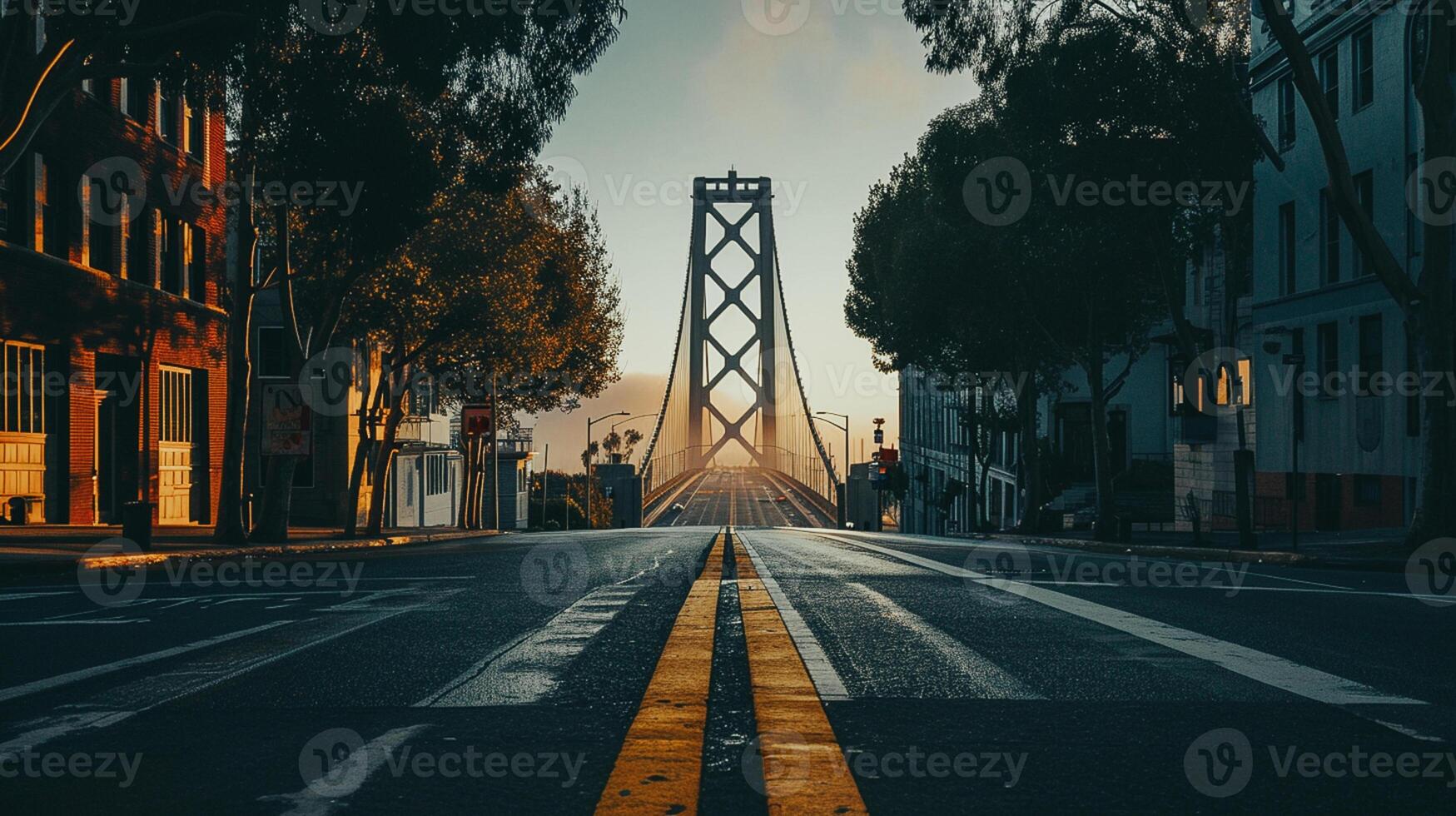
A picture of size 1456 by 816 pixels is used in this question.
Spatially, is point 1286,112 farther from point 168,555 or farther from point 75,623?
point 75,623

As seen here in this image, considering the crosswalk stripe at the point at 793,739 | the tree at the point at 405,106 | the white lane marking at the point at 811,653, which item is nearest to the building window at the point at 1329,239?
the tree at the point at 405,106

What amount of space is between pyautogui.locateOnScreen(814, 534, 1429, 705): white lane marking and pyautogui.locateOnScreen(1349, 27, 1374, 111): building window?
23975 millimetres

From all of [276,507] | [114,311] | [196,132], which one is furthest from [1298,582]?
[196,132]

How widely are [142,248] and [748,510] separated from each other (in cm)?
7860

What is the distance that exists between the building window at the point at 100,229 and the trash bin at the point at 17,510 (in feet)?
17.7

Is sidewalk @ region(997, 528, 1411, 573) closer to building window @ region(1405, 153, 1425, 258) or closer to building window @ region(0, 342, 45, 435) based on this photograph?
building window @ region(1405, 153, 1425, 258)

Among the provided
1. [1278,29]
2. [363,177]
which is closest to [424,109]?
[363,177]

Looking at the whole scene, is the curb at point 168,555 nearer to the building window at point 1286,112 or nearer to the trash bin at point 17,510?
the trash bin at point 17,510

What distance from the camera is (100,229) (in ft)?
89.5

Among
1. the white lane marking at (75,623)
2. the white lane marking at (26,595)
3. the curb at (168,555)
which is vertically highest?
the white lane marking at (75,623)

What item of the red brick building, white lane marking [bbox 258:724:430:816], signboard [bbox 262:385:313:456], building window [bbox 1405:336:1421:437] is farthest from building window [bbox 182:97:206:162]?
white lane marking [bbox 258:724:430:816]

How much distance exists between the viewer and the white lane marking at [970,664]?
4.86m

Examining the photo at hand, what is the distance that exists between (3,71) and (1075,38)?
18.1 meters

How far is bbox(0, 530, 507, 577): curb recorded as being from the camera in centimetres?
1497
